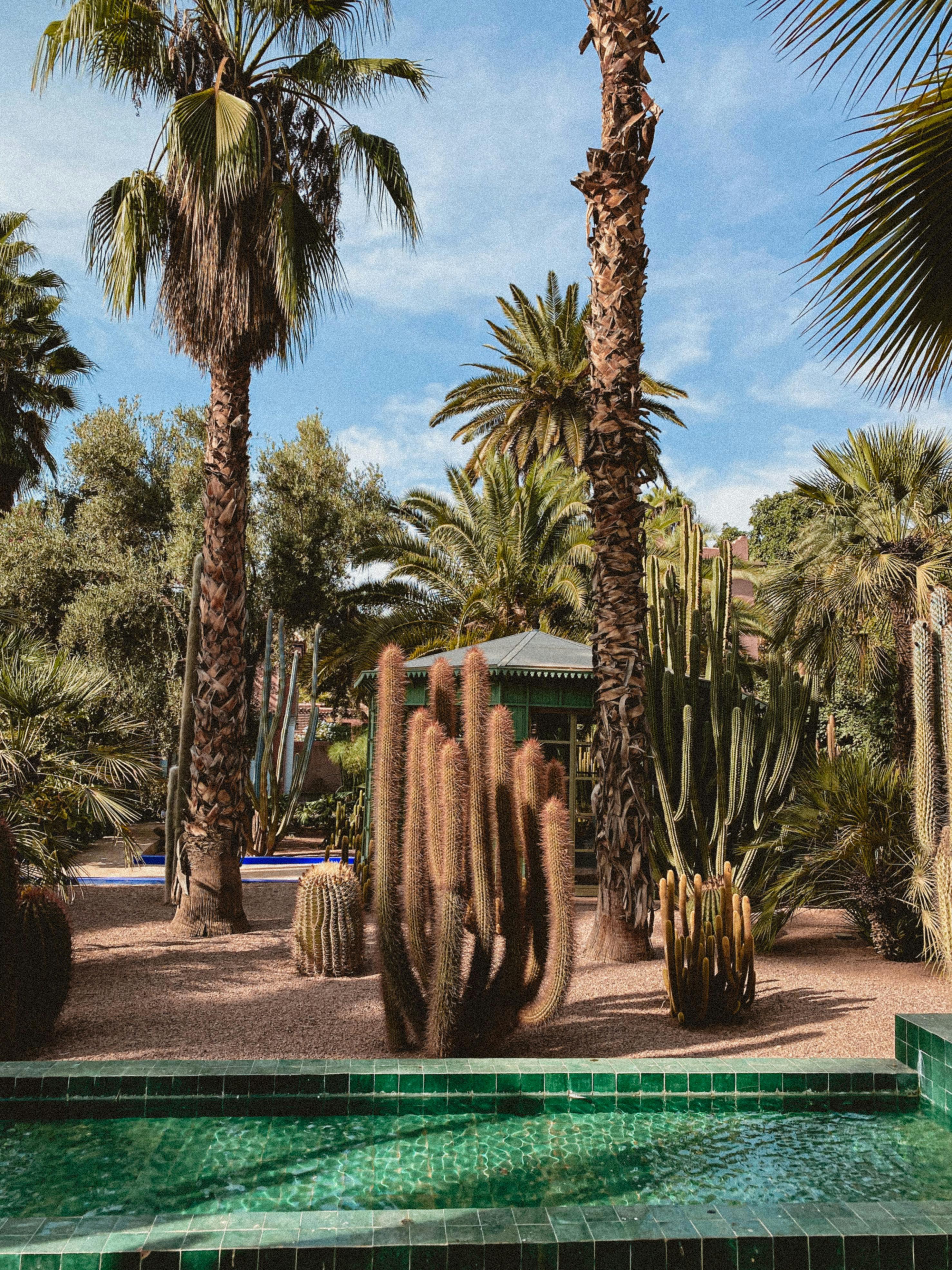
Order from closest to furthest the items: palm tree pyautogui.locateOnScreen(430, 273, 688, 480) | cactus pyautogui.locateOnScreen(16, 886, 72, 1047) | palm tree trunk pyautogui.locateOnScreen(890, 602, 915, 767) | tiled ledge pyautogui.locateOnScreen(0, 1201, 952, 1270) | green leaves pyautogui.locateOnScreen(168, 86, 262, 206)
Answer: tiled ledge pyautogui.locateOnScreen(0, 1201, 952, 1270), cactus pyautogui.locateOnScreen(16, 886, 72, 1047), green leaves pyautogui.locateOnScreen(168, 86, 262, 206), palm tree trunk pyautogui.locateOnScreen(890, 602, 915, 767), palm tree pyautogui.locateOnScreen(430, 273, 688, 480)

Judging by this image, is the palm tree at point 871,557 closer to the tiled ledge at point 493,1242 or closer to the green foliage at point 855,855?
the green foliage at point 855,855

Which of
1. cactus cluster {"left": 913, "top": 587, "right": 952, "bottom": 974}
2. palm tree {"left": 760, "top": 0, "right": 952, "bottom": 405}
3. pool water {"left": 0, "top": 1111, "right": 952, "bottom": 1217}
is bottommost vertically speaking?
pool water {"left": 0, "top": 1111, "right": 952, "bottom": 1217}

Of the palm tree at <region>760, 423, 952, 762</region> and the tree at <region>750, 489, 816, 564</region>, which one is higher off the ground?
the tree at <region>750, 489, 816, 564</region>

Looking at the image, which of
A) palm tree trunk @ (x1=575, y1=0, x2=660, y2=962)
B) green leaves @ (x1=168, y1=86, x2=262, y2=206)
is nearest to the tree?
palm tree trunk @ (x1=575, y1=0, x2=660, y2=962)

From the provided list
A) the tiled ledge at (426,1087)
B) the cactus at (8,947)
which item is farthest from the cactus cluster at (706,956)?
the cactus at (8,947)

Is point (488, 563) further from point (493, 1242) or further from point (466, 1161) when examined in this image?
point (493, 1242)

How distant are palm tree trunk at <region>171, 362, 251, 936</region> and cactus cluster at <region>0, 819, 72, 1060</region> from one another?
294 cm

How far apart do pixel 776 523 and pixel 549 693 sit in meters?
31.4

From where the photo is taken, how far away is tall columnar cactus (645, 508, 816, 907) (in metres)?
8.66

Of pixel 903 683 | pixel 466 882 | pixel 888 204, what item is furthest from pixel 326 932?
pixel 903 683

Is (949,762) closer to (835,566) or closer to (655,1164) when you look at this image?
Answer: (655,1164)

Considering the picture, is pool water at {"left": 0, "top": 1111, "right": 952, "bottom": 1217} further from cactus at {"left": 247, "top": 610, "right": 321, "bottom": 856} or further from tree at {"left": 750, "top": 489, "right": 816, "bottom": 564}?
tree at {"left": 750, "top": 489, "right": 816, "bottom": 564}

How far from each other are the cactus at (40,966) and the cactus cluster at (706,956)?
3569 millimetres

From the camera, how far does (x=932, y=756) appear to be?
718 centimetres
